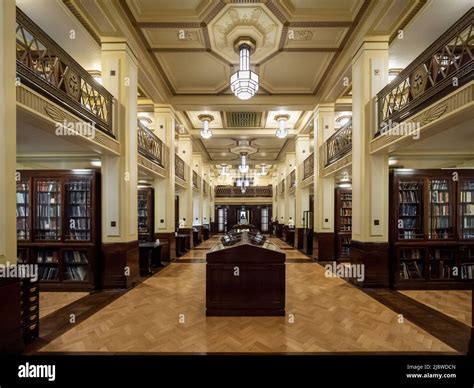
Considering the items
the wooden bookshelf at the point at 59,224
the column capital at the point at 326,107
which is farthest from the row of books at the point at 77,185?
the column capital at the point at 326,107

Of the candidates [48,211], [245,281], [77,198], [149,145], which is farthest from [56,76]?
[245,281]

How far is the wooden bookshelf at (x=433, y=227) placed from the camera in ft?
19.0

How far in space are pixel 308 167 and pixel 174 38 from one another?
663cm

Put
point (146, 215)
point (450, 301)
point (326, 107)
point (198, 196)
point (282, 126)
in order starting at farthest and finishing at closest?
point (198, 196) → point (282, 126) → point (146, 215) → point (326, 107) → point (450, 301)

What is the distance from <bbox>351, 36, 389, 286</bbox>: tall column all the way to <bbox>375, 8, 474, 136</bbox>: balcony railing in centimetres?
55

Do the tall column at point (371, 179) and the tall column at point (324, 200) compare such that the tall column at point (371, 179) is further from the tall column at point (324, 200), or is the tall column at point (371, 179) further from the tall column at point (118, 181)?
the tall column at point (118, 181)

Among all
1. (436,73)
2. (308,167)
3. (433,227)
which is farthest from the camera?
(308,167)

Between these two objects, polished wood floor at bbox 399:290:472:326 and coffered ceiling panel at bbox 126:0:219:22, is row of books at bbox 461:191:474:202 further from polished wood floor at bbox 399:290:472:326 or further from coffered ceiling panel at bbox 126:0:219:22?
coffered ceiling panel at bbox 126:0:219:22

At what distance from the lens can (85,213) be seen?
5.80 meters

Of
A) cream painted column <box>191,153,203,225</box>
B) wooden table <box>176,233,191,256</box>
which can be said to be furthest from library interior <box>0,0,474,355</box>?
cream painted column <box>191,153,203,225</box>

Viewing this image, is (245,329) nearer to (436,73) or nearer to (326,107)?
(436,73)

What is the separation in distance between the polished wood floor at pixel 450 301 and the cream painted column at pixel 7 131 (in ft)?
19.0

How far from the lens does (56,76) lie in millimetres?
3879
